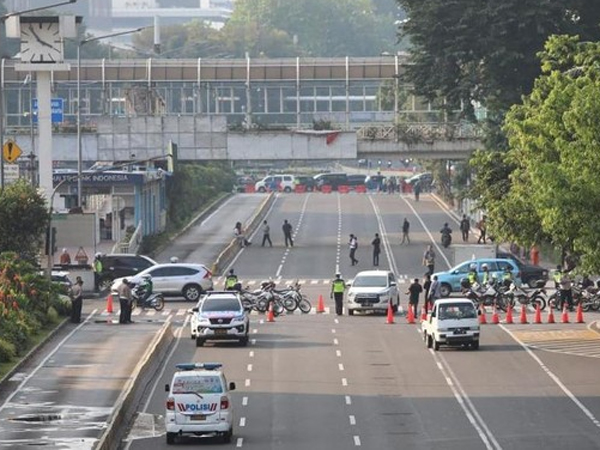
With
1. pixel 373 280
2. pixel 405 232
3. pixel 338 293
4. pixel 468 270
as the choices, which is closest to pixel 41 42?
pixel 338 293

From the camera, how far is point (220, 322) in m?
55.0

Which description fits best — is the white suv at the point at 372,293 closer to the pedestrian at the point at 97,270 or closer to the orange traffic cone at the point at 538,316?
the orange traffic cone at the point at 538,316

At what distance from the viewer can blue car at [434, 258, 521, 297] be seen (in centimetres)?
7394

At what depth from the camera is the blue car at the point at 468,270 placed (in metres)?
73.9

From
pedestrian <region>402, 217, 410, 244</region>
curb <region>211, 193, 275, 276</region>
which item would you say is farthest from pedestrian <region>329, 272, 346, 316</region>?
pedestrian <region>402, 217, 410, 244</region>

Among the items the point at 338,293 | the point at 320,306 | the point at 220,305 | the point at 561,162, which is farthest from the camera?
the point at 320,306

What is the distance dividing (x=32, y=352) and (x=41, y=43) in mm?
26153

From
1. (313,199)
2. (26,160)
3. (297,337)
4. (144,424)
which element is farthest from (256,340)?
(313,199)

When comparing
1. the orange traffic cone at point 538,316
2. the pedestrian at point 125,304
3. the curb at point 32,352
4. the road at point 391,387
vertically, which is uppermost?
the pedestrian at point 125,304

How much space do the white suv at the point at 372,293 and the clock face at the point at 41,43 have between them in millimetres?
17481

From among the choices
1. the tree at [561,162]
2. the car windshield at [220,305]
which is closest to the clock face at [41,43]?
the tree at [561,162]

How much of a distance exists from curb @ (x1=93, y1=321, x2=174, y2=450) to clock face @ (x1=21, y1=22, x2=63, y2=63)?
762 inches

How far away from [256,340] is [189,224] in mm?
56124

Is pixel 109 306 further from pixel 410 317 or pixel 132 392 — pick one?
pixel 132 392
